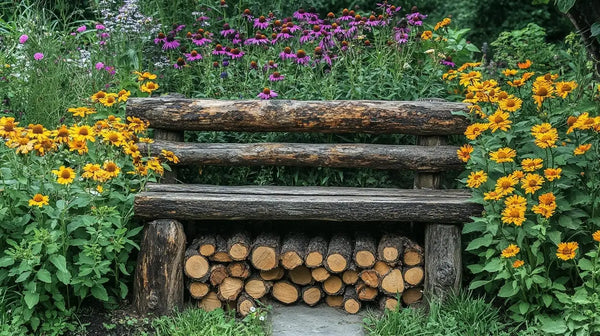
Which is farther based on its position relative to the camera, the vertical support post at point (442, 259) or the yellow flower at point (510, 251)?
the vertical support post at point (442, 259)

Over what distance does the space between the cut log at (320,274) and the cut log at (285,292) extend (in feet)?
0.47

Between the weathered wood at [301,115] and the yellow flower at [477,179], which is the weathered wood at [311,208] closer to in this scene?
the yellow flower at [477,179]

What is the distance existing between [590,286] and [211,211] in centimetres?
183

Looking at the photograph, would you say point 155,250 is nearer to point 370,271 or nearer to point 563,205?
point 370,271

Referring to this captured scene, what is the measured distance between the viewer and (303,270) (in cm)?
411

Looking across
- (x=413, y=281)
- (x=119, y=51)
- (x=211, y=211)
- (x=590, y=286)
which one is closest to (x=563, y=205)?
Answer: (x=590, y=286)

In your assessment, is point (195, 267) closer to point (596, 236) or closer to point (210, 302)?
point (210, 302)

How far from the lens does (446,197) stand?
13.2 ft

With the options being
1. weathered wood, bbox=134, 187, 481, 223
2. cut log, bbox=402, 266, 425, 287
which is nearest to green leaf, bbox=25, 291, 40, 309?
weathered wood, bbox=134, 187, 481, 223

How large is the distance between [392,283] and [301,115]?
1.02m

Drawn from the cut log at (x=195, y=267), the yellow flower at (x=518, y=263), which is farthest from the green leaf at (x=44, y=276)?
the yellow flower at (x=518, y=263)

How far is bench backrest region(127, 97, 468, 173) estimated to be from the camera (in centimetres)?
418

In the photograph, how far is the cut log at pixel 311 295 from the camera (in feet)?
13.5

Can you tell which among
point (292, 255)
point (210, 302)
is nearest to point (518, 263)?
point (292, 255)
